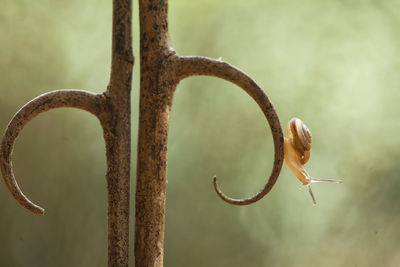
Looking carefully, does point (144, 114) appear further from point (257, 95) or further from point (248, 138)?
point (248, 138)

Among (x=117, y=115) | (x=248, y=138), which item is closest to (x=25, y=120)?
(x=117, y=115)

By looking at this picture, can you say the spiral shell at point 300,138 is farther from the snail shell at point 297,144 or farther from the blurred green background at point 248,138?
the blurred green background at point 248,138

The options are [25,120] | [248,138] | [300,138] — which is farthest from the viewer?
[248,138]

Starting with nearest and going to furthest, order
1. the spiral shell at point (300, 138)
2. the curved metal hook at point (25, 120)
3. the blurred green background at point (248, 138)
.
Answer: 1. the curved metal hook at point (25, 120)
2. the spiral shell at point (300, 138)
3. the blurred green background at point (248, 138)

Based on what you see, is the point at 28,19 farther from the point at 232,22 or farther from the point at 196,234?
the point at 196,234

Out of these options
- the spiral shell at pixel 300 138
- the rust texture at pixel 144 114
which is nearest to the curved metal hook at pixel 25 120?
the rust texture at pixel 144 114
